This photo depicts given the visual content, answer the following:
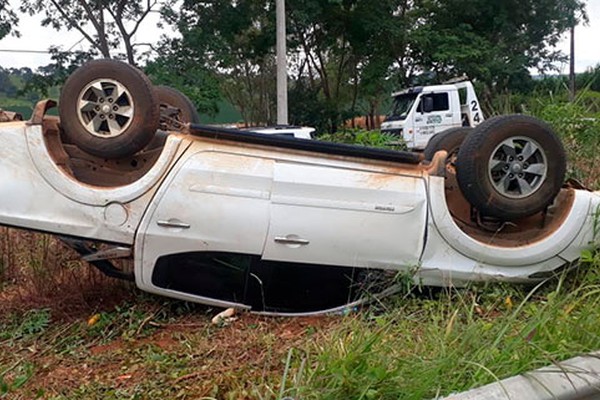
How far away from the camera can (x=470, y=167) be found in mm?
3213

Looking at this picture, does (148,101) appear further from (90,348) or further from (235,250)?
(90,348)

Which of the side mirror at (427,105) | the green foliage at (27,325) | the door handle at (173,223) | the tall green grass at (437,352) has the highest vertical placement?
the side mirror at (427,105)

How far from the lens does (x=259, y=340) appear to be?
9.37 feet

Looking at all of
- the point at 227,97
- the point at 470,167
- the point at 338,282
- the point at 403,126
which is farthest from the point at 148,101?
the point at 227,97

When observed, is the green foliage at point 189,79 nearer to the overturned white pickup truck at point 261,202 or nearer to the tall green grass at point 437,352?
the overturned white pickup truck at point 261,202

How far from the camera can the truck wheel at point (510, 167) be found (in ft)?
10.5

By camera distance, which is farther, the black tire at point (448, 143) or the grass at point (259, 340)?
the black tire at point (448, 143)

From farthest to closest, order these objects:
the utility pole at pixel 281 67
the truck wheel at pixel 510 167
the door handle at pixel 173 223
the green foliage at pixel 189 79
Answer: the green foliage at pixel 189 79, the utility pole at pixel 281 67, the truck wheel at pixel 510 167, the door handle at pixel 173 223

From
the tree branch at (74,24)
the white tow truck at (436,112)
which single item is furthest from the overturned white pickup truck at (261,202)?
the tree branch at (74,24)

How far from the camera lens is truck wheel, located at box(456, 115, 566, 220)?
126 inches

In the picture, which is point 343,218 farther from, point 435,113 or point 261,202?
point 435,113

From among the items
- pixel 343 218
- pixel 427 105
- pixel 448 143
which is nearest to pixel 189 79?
pixel 427 105

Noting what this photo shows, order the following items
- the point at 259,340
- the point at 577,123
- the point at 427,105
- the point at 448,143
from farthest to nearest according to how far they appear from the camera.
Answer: the point at 427,105
the point at 577,123
the point at 448,143
the point at 259,340

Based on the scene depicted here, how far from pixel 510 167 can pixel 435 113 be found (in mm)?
12075
